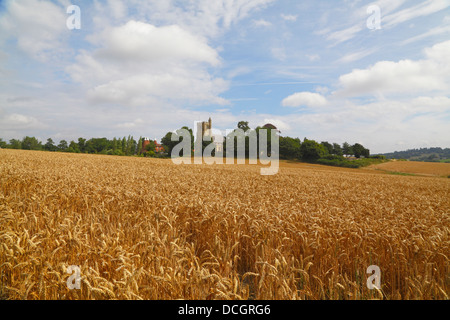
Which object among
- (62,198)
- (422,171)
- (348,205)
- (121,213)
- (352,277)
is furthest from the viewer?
(422,171)

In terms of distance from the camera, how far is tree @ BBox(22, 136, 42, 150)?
112 metres

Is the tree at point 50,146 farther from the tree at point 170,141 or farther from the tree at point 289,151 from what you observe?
the tree at point 289,151

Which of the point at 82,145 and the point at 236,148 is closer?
the point at 236,148

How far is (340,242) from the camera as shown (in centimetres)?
423

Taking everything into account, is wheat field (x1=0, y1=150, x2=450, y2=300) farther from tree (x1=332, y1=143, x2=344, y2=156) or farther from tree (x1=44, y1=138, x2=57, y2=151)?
tree (x1=44, y1=138, x2=57, y2=151)

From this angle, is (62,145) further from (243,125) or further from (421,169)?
(421,169)

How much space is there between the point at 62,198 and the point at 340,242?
7.34 metres

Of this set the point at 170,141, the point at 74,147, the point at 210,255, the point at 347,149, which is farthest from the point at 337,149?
the point at 74,147

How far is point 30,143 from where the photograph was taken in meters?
113

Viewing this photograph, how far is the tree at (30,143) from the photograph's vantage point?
112 metres

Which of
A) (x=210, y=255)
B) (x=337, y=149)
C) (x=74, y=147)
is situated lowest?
(x=210, y=255)
